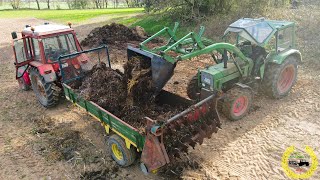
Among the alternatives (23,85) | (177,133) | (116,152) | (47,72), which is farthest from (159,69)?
(23,85)

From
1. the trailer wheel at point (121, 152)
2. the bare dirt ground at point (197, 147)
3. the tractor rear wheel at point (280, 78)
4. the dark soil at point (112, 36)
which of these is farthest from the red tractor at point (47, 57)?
the dark soil at point (112, 36)

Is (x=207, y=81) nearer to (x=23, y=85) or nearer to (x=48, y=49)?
(x=48, y=49)

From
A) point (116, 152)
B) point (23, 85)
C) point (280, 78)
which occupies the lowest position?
point (116, 152)

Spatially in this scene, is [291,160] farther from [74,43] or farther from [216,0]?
[216,0]

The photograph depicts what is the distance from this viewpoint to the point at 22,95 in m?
8.93

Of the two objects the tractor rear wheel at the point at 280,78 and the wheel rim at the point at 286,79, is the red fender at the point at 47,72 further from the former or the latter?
the wheel rim at the point at 286,79

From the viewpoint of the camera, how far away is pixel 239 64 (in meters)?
6.74

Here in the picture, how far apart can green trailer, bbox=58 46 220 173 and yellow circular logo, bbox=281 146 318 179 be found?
4.50 feet

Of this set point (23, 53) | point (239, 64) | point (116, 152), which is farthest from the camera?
point (23, 53)

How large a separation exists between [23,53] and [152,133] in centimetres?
552

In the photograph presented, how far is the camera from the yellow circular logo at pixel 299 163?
4884mm

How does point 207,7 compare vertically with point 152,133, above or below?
above

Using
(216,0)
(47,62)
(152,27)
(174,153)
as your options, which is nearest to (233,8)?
(216,0)

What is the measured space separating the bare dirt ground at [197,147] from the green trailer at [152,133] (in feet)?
1.33
